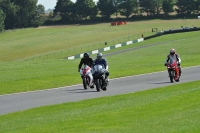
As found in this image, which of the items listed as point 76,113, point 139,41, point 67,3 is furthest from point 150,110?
point 67,3

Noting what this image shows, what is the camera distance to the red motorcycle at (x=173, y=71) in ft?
94.5

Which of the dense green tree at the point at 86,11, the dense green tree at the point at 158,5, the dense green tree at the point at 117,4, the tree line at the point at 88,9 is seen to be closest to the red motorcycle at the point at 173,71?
the tree line at the point at 88,9

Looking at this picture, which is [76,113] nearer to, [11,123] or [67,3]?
[11,123]

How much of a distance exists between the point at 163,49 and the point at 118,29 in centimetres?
6284

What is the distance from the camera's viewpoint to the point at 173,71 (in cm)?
2895

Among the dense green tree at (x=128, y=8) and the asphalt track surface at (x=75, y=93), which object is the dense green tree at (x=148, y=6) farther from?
the asphalt track surface at (x=75, y=93)

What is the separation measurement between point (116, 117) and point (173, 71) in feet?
44.5

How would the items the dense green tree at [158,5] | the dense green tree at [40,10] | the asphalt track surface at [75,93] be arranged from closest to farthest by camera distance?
the asphalt track surface at [75,93], the dense green tree at [40,10], the dense green tree at [158,5]

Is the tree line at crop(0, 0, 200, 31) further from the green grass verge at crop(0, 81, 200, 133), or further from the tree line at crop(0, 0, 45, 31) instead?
the green grass verge at crop(0, 81, 200, 133)

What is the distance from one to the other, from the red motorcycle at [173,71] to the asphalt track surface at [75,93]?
0.36 metres

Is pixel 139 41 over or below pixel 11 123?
below

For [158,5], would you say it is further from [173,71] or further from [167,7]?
[173,71]

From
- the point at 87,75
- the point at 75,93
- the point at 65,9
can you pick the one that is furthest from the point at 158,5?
the point at 75,93

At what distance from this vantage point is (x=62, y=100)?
22969 mm
